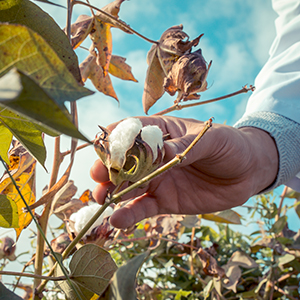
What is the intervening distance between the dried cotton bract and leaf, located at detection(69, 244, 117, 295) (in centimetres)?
6

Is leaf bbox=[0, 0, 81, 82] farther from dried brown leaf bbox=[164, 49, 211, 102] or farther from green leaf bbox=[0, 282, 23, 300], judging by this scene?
dried brown leaf bbox=[164, 49, 211, 102]

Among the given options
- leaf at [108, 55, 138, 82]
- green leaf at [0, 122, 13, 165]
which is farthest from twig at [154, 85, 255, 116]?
green leaf at [0, 122, 13, 165]

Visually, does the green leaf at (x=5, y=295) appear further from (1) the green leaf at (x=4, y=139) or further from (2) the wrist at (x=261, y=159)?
(2) the wrist at (x=261, y=159)

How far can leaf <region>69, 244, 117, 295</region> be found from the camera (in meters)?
0.23

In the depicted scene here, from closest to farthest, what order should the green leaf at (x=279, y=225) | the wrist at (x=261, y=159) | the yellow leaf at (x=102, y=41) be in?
the yellow leaf at (x=102, y=41) → the wrist at (x=261, y=159) → the green leaf at (x=279, y=225)

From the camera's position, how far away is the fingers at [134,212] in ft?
1.37

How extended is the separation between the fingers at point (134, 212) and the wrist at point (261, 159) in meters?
0.24

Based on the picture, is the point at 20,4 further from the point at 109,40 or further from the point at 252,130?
the point at 252,130

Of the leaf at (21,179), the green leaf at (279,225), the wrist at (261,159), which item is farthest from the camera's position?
the green leaf at (279,225)

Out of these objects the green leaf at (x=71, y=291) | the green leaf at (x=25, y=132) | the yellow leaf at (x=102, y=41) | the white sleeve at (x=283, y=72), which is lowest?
the green leaf at (x=71, y=291)

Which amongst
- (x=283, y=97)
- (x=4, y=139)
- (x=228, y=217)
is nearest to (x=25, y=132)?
(x=4, y=139)

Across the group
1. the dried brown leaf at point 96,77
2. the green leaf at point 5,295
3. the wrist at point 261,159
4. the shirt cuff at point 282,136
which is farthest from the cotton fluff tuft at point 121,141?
the shirt cuff at point 282,136

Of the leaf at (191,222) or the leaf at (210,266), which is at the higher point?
the leaf at (191,222)

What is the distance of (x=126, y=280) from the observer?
0.13m
